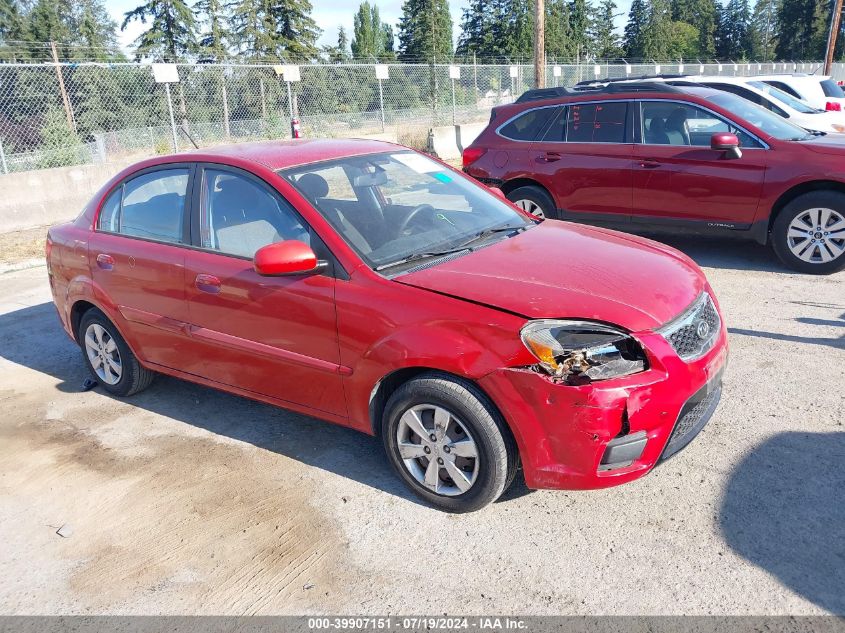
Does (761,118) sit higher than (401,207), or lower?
higher

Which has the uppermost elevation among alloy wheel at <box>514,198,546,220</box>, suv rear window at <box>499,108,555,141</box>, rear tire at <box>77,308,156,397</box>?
suv rear window at <box>499,108,555,141</box>

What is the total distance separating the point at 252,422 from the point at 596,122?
5.23m

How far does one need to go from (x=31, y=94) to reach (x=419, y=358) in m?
14.9

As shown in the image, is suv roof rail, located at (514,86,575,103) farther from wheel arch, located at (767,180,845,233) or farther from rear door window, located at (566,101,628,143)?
wheel arch, located at (767,180,845,233)

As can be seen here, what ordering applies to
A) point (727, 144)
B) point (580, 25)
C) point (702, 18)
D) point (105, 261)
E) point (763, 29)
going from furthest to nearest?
point (763, 29) → point (702, 18) → point (580, 25) → point (727, 144) → point (105, 261)

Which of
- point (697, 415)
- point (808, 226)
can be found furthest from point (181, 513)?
Result: point (808, 226)

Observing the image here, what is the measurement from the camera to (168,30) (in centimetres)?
4262

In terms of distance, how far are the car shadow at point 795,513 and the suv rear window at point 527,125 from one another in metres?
5.18

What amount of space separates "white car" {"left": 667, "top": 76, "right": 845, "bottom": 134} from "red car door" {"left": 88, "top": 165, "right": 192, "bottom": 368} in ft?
31.4

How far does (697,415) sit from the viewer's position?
3268mm

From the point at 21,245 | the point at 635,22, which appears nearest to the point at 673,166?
the point at 21,245

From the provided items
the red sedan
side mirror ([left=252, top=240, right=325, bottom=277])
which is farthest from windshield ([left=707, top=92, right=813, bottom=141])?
side mirror ([left=252, top=240, right=325, bottom=277])

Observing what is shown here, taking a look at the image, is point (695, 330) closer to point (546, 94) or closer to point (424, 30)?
point (546, 94)

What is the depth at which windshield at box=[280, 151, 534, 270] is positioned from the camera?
12.1 ft
